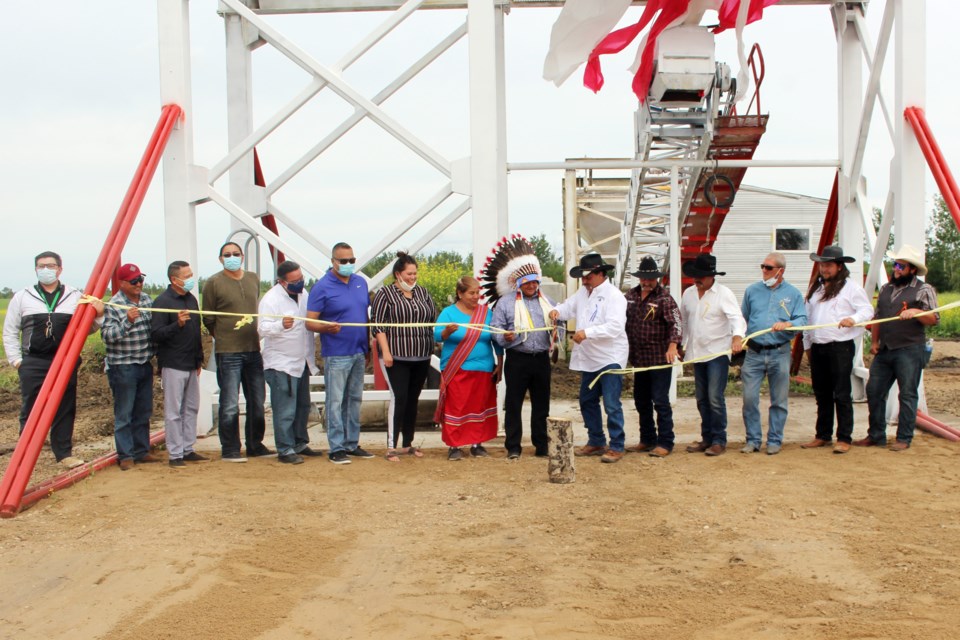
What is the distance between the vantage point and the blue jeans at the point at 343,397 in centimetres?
710

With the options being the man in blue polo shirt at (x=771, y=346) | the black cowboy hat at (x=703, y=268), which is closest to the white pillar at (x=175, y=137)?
the black cowboy hat at (x=703, y=268)

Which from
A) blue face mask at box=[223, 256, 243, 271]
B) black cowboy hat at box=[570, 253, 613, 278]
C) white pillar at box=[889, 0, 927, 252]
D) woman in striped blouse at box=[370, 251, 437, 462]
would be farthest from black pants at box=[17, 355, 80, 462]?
white pillar at box=[889, 0, 927, 252]

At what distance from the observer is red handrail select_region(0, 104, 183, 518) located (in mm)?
5914

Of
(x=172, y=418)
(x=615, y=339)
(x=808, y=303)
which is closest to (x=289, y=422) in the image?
(x=172, y=418)

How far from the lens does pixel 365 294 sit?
7.25 m

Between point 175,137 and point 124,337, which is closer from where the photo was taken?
point 124,337

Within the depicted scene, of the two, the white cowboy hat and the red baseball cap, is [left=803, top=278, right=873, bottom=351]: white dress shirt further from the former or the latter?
the red baseball cap

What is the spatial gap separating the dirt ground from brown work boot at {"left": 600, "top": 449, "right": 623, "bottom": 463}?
9 centimetres

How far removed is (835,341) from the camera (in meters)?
7.29

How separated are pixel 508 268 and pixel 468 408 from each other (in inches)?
47.1

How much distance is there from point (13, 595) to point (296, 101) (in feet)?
17.3

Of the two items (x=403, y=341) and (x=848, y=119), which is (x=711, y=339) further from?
(x=848, y=119)

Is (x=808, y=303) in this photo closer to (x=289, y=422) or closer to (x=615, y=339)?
(x=615, y=339)

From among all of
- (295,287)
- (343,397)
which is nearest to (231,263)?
(295,287)
